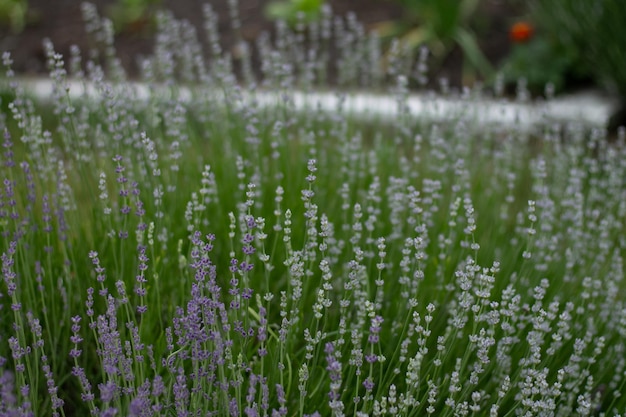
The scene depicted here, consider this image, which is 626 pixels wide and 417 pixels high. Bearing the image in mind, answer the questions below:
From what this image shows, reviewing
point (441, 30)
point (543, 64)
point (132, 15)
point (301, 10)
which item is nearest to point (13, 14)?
point (132, 15)

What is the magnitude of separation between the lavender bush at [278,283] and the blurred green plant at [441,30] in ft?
6.66

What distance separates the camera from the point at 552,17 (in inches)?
197

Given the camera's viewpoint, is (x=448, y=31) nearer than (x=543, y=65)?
No

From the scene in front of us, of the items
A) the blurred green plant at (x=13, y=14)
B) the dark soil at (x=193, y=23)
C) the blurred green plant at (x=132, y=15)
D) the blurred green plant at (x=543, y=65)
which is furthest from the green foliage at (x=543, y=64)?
the blurred green plant at (x=13, y=14)

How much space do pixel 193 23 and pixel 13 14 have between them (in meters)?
1.53

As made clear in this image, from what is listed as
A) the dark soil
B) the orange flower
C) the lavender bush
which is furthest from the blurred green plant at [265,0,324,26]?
the lavender bush

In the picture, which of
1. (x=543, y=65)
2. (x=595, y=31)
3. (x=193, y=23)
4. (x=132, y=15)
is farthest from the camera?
(x=132, y=15)

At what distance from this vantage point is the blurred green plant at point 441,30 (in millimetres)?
5547

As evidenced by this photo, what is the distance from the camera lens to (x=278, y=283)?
2.79 m

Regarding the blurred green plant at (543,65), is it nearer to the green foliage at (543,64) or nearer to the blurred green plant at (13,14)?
the green foliage at (543,64)

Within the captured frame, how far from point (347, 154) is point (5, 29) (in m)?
4.49

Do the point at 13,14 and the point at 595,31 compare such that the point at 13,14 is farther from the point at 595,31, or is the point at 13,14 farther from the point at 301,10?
the point at 595,31

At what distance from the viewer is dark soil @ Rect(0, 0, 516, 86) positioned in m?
6.01

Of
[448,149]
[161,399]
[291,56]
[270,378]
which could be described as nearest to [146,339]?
[161,399]
